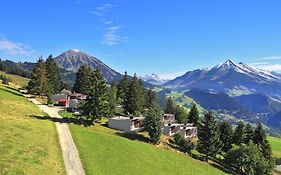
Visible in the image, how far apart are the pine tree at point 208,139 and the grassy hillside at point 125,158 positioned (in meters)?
11.0

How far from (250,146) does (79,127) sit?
152ft

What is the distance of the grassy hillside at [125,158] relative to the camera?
59.7 meters

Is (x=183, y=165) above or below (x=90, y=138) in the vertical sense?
below

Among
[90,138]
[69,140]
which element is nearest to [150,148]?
[90,138]

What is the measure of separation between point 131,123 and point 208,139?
869 inches

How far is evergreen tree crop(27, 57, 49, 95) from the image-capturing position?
12550cm

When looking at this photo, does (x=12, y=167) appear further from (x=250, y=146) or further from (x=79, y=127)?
(x=250, y=146)

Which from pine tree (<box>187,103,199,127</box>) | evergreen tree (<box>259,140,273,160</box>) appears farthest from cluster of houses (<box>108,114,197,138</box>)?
evergreen tree (<box>259,140,273,160</box>)

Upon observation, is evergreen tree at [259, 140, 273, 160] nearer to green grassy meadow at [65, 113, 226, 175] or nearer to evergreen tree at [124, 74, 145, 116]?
green grassy meadow at [65, 113, 226, 175]

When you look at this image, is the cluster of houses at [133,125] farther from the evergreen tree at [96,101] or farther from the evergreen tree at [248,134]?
the evergreen tree at [248,134]

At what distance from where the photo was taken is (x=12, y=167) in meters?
44.2

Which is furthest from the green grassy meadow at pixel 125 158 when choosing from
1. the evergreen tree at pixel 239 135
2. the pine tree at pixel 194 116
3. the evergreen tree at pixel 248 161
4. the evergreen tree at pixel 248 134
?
the pine tree at pixel 194 116

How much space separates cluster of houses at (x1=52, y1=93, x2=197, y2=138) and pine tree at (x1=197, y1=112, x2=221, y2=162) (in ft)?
39.6

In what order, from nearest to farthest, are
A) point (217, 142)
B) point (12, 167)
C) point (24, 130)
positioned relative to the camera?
1. point (12, 167)
2. point (24, 130)
3. point (217, 142)
